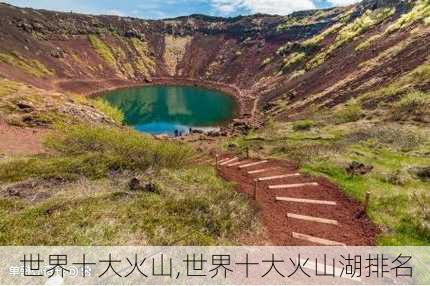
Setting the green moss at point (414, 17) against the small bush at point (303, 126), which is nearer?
the small bush at point (303, 126)

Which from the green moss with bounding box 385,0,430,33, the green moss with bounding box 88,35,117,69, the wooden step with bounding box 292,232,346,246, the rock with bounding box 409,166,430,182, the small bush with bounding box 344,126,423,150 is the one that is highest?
the green moss with bounding box 88,35,117,69

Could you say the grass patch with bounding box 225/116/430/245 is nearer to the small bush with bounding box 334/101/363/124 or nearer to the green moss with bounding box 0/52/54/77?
the small bush with bounding box 334/101/363/124

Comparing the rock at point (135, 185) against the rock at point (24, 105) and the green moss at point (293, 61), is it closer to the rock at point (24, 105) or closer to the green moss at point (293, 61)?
the rock at point (24, 105)

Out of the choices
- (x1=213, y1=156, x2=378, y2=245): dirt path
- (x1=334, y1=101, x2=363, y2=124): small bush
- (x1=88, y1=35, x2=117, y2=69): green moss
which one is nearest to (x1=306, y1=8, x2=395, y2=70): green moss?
(x1=334, y1=101, x2=363, y2=124): small bush

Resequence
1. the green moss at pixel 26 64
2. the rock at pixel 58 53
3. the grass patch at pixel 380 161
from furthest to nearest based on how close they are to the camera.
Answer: the rock at pixel 58 53 → the green moss at pixel 26 64 → the grass patch at pixel 380 161

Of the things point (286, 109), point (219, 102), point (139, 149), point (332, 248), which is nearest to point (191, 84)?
point (219, 102)

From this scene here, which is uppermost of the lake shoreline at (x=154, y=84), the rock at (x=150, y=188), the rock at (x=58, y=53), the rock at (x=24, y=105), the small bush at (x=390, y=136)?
the rock at (x=58, y=53)

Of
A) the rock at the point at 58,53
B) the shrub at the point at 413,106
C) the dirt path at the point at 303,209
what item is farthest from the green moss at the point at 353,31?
the rock at the point at 58,53

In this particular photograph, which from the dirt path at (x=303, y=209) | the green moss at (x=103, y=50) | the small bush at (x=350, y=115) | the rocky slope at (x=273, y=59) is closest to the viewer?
the dirt path at (x=303, y=209)
